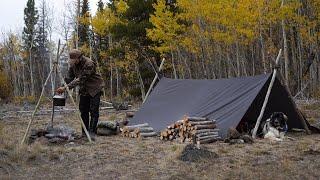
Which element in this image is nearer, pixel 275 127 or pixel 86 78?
pixel 86 78

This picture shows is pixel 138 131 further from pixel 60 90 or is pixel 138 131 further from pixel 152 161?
pixel 152 161

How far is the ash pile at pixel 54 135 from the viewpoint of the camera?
9.45 meters

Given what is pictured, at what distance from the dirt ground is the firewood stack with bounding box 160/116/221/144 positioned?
0.40 meters

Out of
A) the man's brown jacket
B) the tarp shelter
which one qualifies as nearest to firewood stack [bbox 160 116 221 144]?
the tarp shelter

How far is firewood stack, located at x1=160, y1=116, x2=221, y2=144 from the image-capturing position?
31.8ft

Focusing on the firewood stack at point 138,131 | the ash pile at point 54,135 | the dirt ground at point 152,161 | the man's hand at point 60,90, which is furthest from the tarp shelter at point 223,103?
the man's hand at point 60,90

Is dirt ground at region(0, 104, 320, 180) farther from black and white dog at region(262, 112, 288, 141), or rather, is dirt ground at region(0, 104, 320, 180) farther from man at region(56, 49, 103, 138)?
man at region(56, 49, 103, 138)

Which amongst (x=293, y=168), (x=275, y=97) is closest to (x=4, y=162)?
(x=293, y=168)

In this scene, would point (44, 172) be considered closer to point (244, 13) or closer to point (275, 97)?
point (275, 97)

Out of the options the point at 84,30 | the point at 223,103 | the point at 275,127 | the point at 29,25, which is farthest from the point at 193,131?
the point at 29,25

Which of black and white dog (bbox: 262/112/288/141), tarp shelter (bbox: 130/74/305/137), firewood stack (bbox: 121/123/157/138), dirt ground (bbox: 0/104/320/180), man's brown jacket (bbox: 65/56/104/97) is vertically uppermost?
man's brown jacket (bbox: 65/56/104/97)

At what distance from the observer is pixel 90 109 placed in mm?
10250

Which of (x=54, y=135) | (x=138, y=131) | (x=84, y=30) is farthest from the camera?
(x=84, y=30)

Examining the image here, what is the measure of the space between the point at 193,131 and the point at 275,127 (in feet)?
6.47
